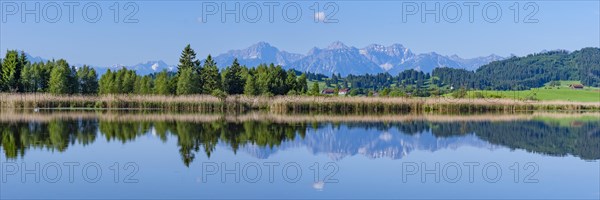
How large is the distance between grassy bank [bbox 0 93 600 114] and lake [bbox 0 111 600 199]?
20.4 m

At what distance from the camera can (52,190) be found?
488 inches

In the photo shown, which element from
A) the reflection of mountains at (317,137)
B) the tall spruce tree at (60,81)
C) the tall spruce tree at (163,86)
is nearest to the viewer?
the reflection of mountains at (317,137)

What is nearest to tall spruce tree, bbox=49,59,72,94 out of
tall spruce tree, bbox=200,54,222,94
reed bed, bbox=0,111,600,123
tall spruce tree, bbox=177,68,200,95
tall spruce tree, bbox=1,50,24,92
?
tall spruce tree, bbox=1,50,24,92

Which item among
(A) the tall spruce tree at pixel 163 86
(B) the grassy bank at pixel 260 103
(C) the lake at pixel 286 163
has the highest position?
(A) the tall spruce tree at pixel 163 86

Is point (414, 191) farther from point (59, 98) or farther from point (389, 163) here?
point (59, 98)

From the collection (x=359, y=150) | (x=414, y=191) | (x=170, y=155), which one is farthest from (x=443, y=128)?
(x=414, y=191)

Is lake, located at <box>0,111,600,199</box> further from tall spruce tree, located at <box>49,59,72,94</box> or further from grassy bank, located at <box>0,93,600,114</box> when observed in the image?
tall spruce tree, located at <box>49,59,72,94</box>

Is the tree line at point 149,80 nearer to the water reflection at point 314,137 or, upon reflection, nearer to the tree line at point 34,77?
the tree line at point 34,77

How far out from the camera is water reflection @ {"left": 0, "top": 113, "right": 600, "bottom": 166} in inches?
792

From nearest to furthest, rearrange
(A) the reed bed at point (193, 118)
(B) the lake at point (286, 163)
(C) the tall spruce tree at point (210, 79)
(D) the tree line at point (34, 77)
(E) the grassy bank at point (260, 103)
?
(B) the lake at point (286, 163) < (A) the reed bed at point (193, 118) < (E) the grassy bank at point (260, 103) < (D) the tree line at point (34, 77) < (C) the tall spruce tree at point (210, 79)

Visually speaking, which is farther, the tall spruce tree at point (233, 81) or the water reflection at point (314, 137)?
the tall spruce tree at point (233, 81)

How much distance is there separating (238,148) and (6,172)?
700 cm

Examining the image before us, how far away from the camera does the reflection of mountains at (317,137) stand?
20266 millimetres

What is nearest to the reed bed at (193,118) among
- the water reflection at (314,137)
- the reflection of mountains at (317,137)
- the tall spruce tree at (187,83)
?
the water reflection at (314,137)
